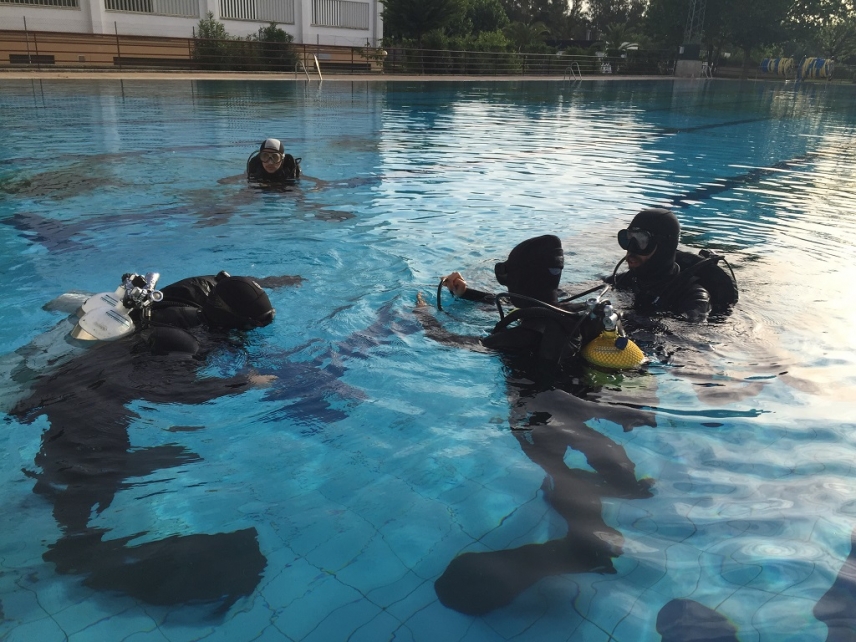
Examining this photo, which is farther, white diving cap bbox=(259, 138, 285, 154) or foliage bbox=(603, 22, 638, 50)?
foliage bbox=(603, 22, 638, 50)

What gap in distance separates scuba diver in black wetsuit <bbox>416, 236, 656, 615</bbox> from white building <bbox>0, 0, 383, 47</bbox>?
28241mm

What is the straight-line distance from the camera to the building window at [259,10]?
31391 mm

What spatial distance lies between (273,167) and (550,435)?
638 cm

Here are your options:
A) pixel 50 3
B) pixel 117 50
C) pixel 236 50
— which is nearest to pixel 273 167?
pixel 236 50

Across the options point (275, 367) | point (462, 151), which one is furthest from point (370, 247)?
point (462, 151)

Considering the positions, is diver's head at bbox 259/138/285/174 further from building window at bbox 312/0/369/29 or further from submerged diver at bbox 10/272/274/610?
building window at bbox 312/0/369/29

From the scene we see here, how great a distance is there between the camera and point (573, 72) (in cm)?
3872

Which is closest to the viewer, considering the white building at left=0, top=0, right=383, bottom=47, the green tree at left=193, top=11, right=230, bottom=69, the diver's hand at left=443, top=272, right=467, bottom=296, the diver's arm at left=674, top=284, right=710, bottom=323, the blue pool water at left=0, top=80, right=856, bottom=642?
the blue pool water at left=0, top=80, right=856, bottom=642

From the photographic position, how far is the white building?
26372 mm

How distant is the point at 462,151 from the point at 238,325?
9.70 metres

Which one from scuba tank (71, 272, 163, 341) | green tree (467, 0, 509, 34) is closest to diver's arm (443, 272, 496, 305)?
scuba tank (71, 272, 163, 341)

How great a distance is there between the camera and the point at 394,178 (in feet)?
33.7

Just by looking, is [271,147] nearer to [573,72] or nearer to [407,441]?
[407,441]

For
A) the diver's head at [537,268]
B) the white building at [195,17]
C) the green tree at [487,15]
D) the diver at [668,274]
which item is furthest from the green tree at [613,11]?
the diver's head at [537,268]
